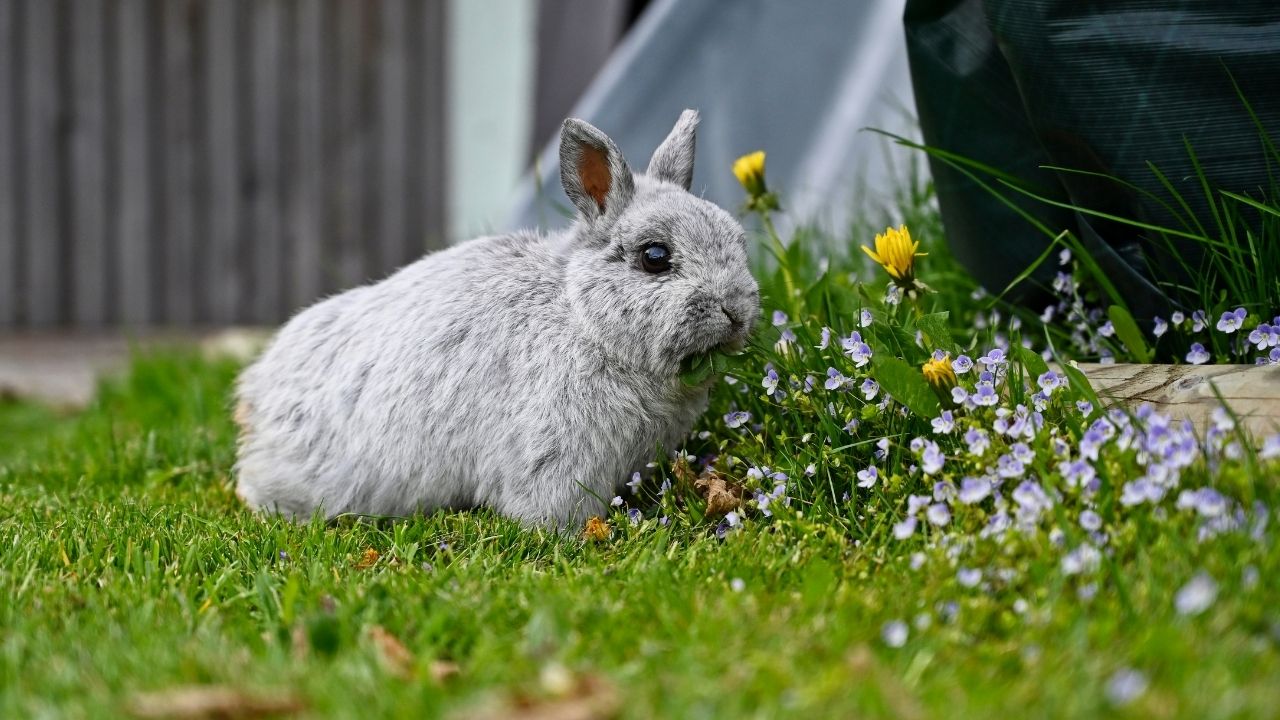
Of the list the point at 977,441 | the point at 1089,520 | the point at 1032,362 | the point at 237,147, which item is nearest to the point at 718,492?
the point at 977,441

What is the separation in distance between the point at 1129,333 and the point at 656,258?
45.8 inches

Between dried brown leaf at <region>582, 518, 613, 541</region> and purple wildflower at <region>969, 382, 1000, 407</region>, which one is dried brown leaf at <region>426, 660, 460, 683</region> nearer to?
dried brown leaf at <region>582, 518, 613, 541</region>

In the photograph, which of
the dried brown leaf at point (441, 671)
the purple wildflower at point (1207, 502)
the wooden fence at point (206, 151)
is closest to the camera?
the dried brown leaf at point (441, 671)

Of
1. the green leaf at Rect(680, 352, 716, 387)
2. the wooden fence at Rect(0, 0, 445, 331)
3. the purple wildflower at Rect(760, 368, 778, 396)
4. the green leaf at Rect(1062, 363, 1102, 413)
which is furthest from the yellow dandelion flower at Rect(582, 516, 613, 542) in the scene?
the wooden fence at Rect(0, 0, 445, 331)

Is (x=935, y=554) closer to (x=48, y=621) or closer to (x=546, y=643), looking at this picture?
(x=546, y=643)

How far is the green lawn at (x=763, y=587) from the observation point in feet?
5.06

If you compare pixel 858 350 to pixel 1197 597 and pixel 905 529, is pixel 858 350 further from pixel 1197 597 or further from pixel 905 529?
pixel 1197 597

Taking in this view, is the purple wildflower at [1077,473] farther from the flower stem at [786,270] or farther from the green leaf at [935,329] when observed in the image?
the flower stem at [786,270]

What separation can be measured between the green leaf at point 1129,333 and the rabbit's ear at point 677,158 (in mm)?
1085

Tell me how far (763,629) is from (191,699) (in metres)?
0.85

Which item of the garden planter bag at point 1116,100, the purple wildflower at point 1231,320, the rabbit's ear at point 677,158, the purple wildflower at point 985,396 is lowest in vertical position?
the purple wildflower at point 985,396


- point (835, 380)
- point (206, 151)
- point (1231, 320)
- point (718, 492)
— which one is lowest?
point (206, 151)

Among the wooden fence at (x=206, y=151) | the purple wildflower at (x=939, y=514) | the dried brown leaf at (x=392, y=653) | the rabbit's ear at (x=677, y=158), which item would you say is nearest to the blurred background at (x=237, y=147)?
the wooden fence at (x=206, y=151)

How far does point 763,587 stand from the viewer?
206 cm
